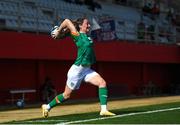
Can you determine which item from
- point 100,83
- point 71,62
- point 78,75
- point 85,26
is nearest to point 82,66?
point 78,75

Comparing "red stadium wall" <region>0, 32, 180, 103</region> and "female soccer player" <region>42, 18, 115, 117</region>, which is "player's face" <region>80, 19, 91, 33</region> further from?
"red stadium wall" <region>0, 32, 180, 103</region>

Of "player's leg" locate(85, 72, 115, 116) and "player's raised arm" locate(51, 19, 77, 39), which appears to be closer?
"player's leg" locate(85, 72, 115, 116)

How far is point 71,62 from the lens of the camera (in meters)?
29.4

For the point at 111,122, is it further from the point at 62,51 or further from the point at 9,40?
the point at 62,51

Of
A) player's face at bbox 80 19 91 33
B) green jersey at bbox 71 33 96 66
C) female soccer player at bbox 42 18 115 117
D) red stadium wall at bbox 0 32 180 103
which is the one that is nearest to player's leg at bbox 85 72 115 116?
female soccer player at bbox 42 18 115 117

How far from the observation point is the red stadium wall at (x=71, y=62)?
80.2 feet

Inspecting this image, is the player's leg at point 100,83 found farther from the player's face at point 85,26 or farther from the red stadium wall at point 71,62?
the red stadium wall at point 71,62

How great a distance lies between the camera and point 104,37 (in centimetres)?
2898

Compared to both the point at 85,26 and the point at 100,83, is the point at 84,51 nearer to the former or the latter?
the point at 85,26

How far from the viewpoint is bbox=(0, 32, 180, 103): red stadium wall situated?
24.5 m

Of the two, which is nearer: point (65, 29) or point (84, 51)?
point (84, 51)

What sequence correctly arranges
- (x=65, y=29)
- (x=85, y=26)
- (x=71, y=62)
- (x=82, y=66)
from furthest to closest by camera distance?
(x=71, y=62) → (x=65, y=29) → (x=85, y=26) → (x=82, y=66)

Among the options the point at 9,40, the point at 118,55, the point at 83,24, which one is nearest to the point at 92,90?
the point at 118,55

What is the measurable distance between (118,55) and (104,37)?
221 centimetres
